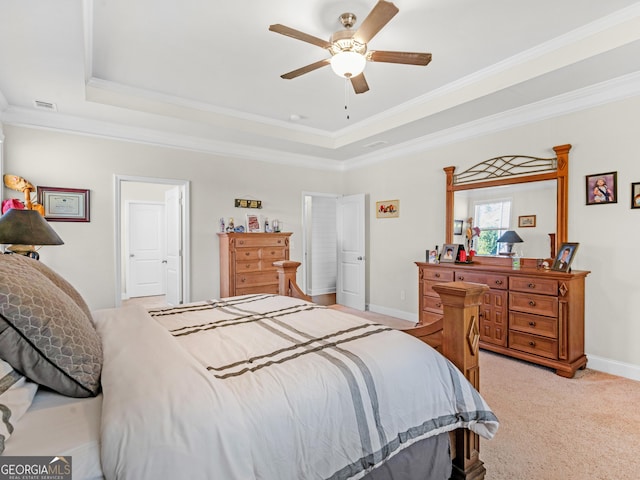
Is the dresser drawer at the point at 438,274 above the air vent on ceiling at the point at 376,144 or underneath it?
underneath

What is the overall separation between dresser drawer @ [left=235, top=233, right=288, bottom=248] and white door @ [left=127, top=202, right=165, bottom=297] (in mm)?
3178

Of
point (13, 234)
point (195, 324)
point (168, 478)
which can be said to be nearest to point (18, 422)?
point (168, 478)

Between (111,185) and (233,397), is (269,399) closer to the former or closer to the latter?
(233,397)

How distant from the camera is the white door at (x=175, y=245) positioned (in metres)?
4.61

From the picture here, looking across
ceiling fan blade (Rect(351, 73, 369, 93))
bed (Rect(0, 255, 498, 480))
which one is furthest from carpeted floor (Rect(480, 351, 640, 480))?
ceiling fan blade (Rect(351, 73, 369, 93))

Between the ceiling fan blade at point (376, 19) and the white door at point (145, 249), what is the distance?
5.99 metres

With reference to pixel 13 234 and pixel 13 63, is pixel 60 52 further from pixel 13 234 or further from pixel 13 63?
pixel 13 234

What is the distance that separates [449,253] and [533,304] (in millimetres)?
1106

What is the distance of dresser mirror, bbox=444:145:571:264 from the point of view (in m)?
3.31

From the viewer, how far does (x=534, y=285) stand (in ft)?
10.3

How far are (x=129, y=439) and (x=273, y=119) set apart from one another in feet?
13.8

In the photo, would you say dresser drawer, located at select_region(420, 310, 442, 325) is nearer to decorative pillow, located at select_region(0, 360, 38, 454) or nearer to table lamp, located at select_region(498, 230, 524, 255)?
table lamp, located at select_region(498, 230, 524, 255)

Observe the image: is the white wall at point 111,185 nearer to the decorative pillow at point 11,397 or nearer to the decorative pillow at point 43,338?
the decorative pillow at point 43,338

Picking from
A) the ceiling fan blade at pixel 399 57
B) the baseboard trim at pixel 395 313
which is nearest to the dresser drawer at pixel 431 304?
the baseboard trim at pixel 395 313
